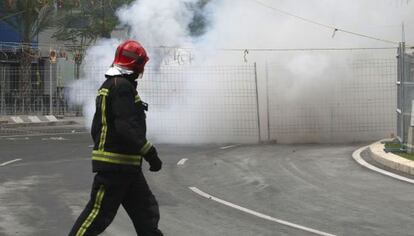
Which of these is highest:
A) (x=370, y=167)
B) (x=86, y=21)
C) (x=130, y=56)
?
(x=86, y=21)

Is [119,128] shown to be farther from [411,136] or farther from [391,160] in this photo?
[411,136]

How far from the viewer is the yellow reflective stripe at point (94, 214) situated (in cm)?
480

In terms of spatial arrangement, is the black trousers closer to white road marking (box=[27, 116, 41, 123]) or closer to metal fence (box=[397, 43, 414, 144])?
metal fence (box=[397, 43, 414, 144])

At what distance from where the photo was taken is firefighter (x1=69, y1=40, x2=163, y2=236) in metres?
4.69

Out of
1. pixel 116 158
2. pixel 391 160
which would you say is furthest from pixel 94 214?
pixel 391 160

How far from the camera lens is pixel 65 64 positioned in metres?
34.9

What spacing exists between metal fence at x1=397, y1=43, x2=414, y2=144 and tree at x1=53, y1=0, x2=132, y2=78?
1930cm

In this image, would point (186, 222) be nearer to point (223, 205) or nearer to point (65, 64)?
point (223, 205)

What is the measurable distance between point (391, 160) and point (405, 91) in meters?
2.18

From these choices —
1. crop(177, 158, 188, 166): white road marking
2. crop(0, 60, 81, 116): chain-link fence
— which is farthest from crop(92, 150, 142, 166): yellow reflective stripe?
crop(0, 60, 81, 116): chain-link fence

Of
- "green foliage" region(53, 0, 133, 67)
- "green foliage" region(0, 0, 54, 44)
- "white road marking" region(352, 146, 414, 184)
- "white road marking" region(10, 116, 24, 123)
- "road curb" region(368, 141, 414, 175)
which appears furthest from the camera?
"green foliage" region(53, 0, 133, 67)

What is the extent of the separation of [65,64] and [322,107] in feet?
69.6

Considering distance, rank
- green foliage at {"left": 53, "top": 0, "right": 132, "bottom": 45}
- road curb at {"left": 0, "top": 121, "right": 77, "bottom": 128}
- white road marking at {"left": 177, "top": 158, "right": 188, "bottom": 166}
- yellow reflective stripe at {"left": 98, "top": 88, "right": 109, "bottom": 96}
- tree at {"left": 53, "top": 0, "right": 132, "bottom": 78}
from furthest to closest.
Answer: green foliage at {"left": 53, "top": 0, "right": 132, "bottom": 45} < tree at {"left": 53, "top": 0, "right": 132, "bottom": 78} < road curb at {"left": 0, "top": 121, "right": 77, "bottom": 128} < white road marking at {"left": 177, "top": 158, "right": 188, "bottom": 166} < yellow reflective stripe at {"left": 98, "top": 88, "right": 109, "bottom": 96}

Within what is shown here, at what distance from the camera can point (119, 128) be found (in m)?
4.64
